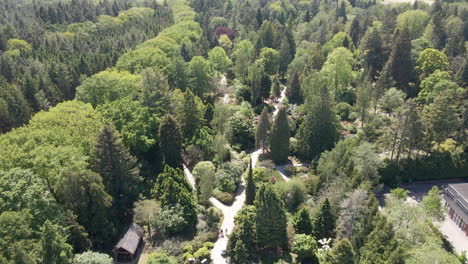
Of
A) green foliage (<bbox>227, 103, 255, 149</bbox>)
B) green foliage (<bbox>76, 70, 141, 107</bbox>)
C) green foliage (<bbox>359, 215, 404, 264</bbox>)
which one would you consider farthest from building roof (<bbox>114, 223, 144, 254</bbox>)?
green foliage (<bbox>227, 103, 255, 149</bbox>)

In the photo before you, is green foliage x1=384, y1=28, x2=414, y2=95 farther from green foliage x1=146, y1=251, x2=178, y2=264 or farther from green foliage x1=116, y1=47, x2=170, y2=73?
green foliage x1=146, y1=251, x2=178, y2=264

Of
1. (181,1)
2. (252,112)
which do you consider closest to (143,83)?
(252,112)

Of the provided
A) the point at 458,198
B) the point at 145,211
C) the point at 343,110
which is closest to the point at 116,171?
the point at 145,211

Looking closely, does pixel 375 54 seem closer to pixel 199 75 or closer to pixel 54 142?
pixel 199 75

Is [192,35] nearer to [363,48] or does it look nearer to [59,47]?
[59,47]

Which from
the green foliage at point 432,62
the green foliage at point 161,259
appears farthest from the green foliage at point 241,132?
the green foliage at point 432,62

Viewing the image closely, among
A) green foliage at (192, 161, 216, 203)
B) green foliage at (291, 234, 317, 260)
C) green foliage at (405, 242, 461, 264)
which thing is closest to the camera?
green foliage at (405, 242, 461, 264)
